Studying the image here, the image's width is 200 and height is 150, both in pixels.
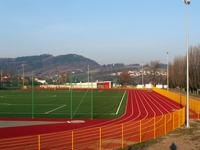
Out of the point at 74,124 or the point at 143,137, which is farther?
the point at 74,124

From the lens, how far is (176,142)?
21281 millimetres

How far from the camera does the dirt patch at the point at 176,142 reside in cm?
1951

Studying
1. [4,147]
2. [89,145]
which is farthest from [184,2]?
[4,147]

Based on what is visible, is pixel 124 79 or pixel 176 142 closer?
pixel 176 142

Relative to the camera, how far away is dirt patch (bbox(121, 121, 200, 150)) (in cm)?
1951

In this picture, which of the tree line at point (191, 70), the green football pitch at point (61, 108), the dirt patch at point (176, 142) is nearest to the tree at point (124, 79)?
the tree line at point (191, 70)

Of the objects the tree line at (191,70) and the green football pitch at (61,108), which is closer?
the green football pitch at (61,108)

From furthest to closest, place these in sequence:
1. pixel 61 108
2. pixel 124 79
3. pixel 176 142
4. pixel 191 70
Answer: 1. pixel 124 79
2. pixel 191 70
3. pixel 61 108
4. pixel 176 142

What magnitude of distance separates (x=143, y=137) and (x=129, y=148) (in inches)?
190

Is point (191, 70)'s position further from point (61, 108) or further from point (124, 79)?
point (124, 79)

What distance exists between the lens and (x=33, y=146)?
1983 cm

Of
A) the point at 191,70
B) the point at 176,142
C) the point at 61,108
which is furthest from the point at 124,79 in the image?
the point at 176,142

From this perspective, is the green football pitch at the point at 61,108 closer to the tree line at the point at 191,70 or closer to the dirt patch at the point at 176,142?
the dirt patch at the point at 176,142

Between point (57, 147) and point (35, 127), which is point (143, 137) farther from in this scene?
point (35, 127)
